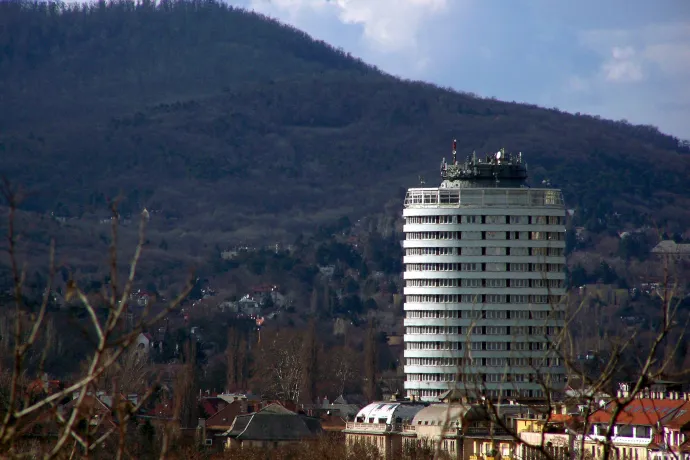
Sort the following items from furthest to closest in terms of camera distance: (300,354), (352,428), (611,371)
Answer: (300,354)
(352,428)
(611,371)

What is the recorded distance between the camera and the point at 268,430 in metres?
114

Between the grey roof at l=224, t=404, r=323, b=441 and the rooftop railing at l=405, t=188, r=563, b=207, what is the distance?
22.0 m

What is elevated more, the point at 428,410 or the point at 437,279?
the point at 437,279

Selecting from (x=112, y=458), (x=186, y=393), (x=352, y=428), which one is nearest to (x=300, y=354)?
(x=186, y=393)

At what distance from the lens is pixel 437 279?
407 feet

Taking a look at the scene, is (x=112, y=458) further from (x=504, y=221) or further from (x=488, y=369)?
(x=504, y=221)

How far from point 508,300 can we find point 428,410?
20922 mm

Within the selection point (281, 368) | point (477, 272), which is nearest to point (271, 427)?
point (477, 272)

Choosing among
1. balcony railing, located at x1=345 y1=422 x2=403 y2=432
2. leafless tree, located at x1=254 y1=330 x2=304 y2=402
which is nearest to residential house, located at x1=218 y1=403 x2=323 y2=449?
balcony railing, located at x1=345 y1=422 x2=403 y2=432

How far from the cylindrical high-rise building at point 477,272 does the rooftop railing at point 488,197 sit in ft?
0.25

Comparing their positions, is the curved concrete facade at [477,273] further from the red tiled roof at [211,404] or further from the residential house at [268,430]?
the red tiled roof at [211,404]

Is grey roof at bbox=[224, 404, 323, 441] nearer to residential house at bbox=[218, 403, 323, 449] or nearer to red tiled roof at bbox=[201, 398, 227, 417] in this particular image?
residential house at bbox=[218, 403, 323, 449]

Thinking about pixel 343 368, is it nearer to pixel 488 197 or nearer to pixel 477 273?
pixel 488 197

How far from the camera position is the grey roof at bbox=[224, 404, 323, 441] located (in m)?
113
